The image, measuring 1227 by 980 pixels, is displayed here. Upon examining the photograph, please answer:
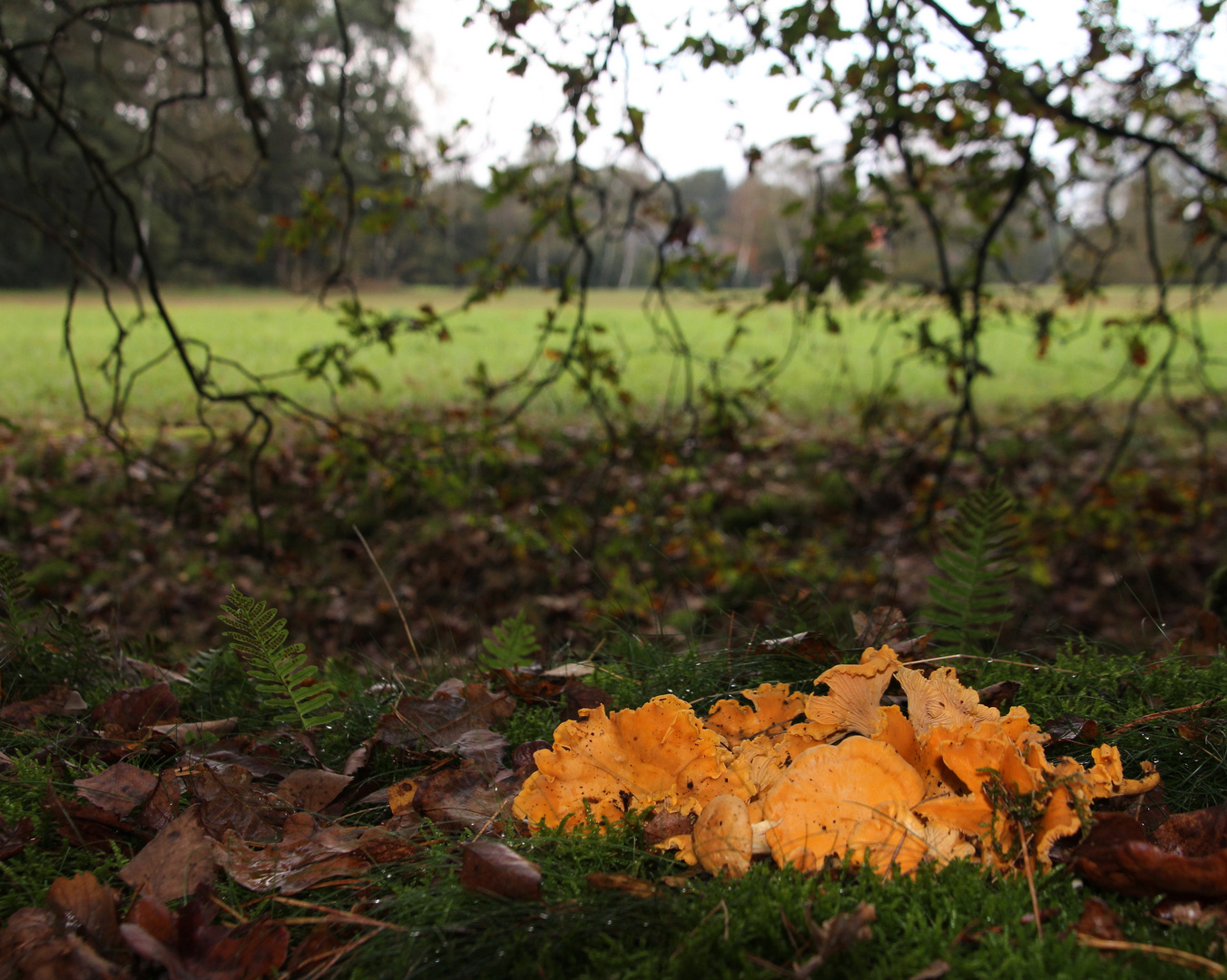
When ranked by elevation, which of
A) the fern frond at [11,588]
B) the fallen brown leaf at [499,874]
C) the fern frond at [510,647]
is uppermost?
the fern frond at [11,588]

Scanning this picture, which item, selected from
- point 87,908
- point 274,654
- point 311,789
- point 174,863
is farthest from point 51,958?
point 274,654

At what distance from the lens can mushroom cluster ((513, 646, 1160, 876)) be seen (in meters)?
0.99

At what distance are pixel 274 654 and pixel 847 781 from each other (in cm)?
95

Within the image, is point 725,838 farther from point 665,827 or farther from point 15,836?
point 15,836

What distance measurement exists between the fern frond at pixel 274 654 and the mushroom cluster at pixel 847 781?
506mm

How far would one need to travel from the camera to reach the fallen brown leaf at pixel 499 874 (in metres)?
0.94

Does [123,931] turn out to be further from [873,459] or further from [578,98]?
Result: [873,459]

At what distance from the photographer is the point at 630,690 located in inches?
62.9

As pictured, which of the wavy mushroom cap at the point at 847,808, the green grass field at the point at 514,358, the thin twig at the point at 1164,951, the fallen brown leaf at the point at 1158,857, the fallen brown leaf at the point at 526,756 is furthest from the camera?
the green grass field at the point at 514,358

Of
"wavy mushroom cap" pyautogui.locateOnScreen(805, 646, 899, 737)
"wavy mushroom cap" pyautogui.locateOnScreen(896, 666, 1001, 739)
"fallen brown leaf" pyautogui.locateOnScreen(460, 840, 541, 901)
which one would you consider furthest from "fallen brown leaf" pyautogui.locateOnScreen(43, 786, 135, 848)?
"wavy mushroom cap" pyautogui.locateOnScreen(896, 666, 1001, 739)

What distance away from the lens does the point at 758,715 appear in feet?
4.24

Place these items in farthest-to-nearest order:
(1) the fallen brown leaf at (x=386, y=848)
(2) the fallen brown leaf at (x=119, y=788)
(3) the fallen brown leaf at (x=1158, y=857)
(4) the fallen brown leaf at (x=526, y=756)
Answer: (4) the fallen brown leaf at (x=526, y=756)
(2) the fallen brown leaf at (x=119, y=788)
(1) the fallen brown leaf at (x=386, y=848)
(3) the fallen brown leaf at (x=1158, y=857)

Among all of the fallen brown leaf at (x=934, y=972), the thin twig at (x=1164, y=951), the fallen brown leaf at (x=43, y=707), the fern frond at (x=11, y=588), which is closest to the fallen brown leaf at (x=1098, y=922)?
the thin twig at (x=1164, y=951)

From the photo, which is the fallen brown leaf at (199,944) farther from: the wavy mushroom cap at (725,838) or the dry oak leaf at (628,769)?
the wavy mushroom cap at (725,838)
